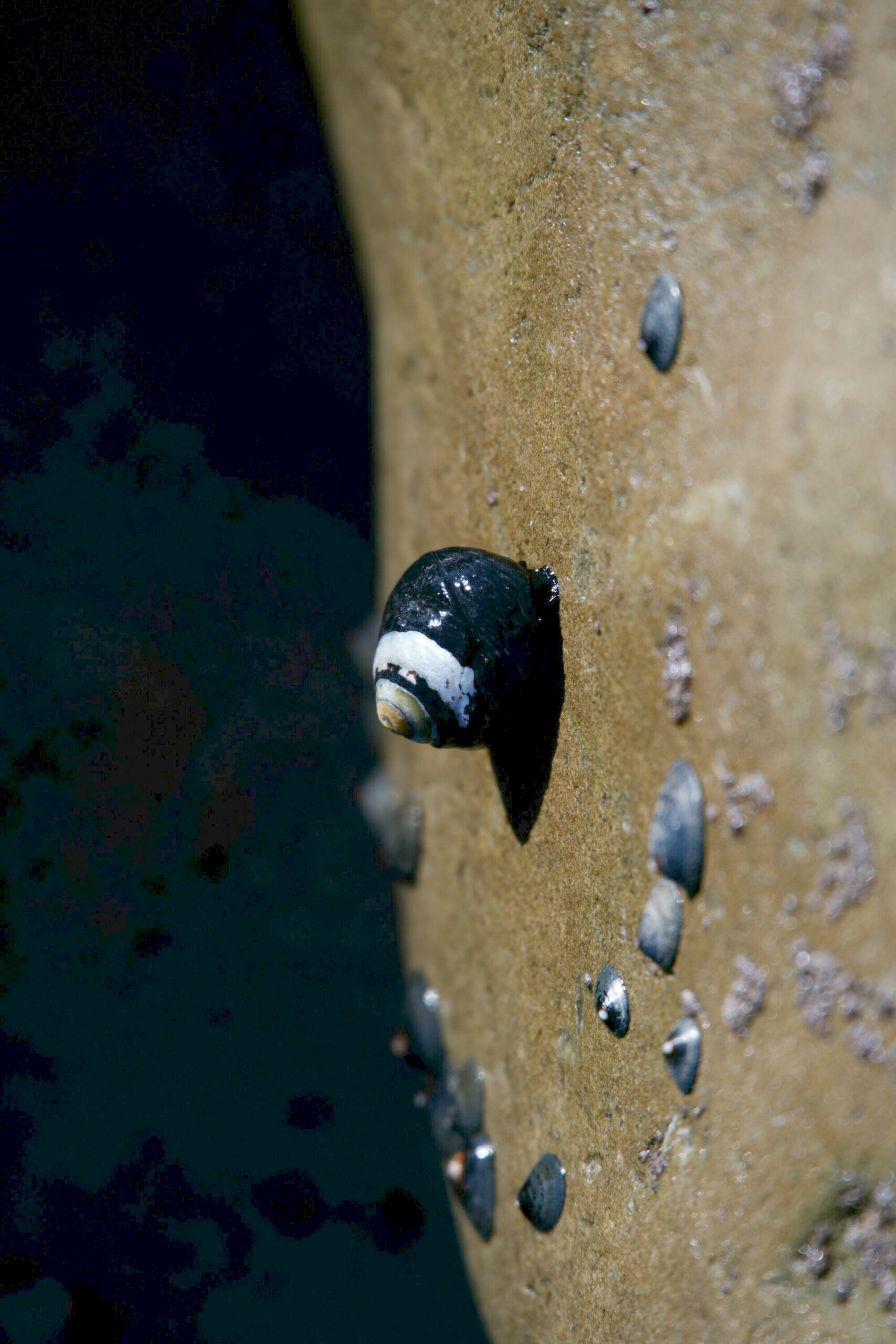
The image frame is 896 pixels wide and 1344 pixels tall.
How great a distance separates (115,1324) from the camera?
2.03m

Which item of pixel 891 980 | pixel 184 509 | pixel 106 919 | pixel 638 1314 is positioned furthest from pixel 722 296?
pixel 106 919

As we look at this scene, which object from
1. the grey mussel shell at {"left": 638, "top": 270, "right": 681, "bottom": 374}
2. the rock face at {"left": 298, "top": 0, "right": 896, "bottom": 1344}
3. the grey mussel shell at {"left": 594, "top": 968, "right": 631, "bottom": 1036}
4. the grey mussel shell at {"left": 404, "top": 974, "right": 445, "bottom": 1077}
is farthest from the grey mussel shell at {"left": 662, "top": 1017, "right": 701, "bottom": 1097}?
the grey mussel shell at {"left": 404, "top": 974, "right": 445, "bottom": 1077}

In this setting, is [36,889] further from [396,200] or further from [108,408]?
[396,200]

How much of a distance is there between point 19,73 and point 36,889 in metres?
1.90

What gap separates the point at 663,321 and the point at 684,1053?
3.09 feet

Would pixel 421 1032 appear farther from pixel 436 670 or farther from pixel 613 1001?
pixel 436 670

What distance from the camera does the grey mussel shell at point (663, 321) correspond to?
1.13 metres

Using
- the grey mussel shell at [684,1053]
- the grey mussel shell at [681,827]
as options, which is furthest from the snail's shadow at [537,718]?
the grey mussel shell at [684,1053]

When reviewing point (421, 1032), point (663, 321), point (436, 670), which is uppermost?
point (663, 321)

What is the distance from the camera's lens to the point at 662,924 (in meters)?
1.21

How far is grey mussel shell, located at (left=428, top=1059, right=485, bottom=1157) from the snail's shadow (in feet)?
2.29

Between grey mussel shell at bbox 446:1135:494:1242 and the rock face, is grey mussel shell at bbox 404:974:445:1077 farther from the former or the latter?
the rock face

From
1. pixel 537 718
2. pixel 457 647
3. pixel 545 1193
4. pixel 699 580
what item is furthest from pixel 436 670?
pixel 545 1193

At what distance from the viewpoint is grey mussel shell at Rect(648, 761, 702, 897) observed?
1.15 meters
